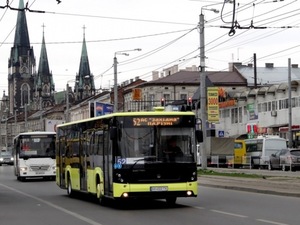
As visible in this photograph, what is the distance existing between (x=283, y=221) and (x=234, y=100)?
6765cm

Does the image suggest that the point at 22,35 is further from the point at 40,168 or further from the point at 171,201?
the point at 171,201

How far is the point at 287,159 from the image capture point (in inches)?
1844

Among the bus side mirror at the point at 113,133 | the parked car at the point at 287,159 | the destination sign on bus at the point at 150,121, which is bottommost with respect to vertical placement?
the parked car at the point at 287,159

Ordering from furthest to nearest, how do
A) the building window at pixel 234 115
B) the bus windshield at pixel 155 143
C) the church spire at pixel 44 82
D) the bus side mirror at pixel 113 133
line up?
the church spire at pixel 44 82 → the building window at pixel 234 115 → the bus windshield at pixel 155 143 → the bus side mirror at pixel 113 133

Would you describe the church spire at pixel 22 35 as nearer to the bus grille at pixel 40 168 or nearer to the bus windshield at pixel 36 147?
the bus windshield at pixel 36 147

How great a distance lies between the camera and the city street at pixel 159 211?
15.3 m

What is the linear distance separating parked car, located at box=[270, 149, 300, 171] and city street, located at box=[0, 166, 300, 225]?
23162mm

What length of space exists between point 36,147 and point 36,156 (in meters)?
0.50

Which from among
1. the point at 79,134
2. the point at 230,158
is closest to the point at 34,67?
the point at 230,158

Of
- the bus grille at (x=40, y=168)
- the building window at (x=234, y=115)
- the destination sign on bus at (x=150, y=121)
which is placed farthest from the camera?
the building window at (x=234, y=115)

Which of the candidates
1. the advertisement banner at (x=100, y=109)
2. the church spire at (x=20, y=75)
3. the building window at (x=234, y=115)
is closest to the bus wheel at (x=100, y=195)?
the advertisement banner at (x=100, y=109)

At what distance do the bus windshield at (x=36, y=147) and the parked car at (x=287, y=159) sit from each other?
55.4 feet

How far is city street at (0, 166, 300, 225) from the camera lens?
15.3m

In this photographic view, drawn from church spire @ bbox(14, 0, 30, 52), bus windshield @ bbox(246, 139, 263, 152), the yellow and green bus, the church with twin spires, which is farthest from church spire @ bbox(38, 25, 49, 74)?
the yellow and green bus
